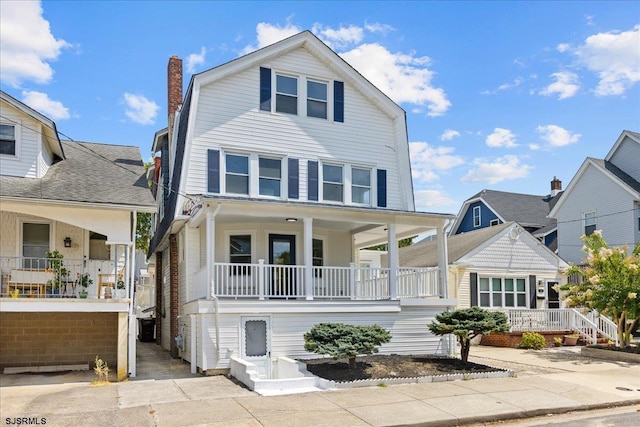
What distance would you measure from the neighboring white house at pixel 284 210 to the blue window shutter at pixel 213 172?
0.14 feet

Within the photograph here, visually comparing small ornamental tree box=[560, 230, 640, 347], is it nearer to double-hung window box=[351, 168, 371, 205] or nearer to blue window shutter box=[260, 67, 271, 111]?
double-hung window box=[351, 168, 371, 205]

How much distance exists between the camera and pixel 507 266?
24.0 metres

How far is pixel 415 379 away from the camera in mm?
12531

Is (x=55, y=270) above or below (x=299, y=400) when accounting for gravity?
above

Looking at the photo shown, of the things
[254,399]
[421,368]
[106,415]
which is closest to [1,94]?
[106,415]

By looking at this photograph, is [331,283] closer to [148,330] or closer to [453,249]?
[453,249]

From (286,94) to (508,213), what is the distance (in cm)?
2022

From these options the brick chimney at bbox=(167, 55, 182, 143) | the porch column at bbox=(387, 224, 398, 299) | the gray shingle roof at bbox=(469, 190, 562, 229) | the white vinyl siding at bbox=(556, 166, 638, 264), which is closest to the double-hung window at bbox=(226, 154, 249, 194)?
the brick chimney at bbox=(167, 55, 182, 143)

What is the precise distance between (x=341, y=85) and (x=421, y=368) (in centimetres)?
937

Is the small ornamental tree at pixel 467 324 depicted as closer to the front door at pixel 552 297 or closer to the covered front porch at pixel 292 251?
the covered front porch at pixel 292 251

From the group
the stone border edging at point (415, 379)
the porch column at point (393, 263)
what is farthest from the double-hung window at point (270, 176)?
the stone border edging at point (415, 379)

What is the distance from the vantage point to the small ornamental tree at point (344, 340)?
12313mm

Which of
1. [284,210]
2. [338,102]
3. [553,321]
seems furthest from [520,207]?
[284,210]

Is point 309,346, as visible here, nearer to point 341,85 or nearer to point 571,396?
point 571,396
